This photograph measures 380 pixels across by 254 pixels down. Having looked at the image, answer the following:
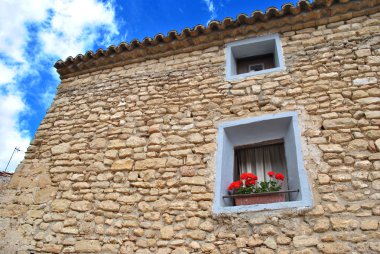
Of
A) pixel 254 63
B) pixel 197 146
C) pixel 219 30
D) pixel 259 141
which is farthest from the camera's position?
pixel 254 63

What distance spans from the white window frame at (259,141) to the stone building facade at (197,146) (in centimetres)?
7

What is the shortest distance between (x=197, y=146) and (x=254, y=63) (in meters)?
2.02

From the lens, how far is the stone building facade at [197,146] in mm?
2965

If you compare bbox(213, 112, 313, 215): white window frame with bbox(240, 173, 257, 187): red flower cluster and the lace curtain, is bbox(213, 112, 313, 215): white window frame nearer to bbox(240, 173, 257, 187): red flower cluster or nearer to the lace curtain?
the lace curtain

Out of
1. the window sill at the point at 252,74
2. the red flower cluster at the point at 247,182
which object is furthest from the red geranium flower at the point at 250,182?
the window sill at the point at 252,74

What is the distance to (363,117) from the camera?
335 cm

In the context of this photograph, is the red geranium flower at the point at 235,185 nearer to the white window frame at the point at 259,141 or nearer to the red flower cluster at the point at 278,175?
the white window frame at the point at 259,141

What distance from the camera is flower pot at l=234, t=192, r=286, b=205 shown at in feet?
10.4

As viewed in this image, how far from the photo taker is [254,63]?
4.85 metres

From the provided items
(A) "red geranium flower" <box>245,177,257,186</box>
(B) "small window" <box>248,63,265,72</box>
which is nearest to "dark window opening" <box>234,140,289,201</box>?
(A) "red geranium flower" <box>245,177,257,186</box>

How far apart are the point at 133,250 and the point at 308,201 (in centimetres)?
208

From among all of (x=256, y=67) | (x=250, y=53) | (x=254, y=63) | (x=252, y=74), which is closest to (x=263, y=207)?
(x=252, y=74)

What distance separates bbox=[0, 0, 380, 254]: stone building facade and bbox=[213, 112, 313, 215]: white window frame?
66mm

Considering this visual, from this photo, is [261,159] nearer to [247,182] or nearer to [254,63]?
[247,182]
